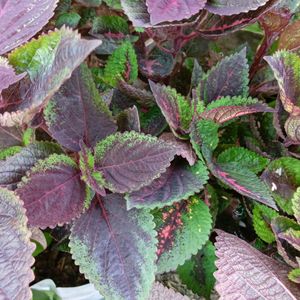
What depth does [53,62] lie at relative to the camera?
462 millimetres

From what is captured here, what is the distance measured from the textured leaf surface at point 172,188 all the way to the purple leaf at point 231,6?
0.17 meters

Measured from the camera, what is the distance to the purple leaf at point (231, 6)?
0.56 m

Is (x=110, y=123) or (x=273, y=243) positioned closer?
(x=110, y=123)

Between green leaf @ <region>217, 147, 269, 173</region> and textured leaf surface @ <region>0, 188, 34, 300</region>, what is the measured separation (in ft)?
0.85

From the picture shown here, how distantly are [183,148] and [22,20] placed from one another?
0.71ft

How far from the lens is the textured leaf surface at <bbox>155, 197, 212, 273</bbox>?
59 centimetres

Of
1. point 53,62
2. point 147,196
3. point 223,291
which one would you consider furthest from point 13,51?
point 223,291

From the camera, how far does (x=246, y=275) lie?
58cm

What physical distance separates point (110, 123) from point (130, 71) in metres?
0.16

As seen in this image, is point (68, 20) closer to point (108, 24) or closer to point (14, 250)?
point (108, 24)

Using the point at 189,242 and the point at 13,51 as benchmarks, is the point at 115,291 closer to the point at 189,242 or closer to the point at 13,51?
the point at 189,242

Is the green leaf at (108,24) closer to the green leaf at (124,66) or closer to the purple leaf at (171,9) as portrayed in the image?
the green leaf at (124,66)

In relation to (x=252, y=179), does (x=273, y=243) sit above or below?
below

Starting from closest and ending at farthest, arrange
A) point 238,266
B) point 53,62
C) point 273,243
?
point 53,62
point 238,266
point 273,243
